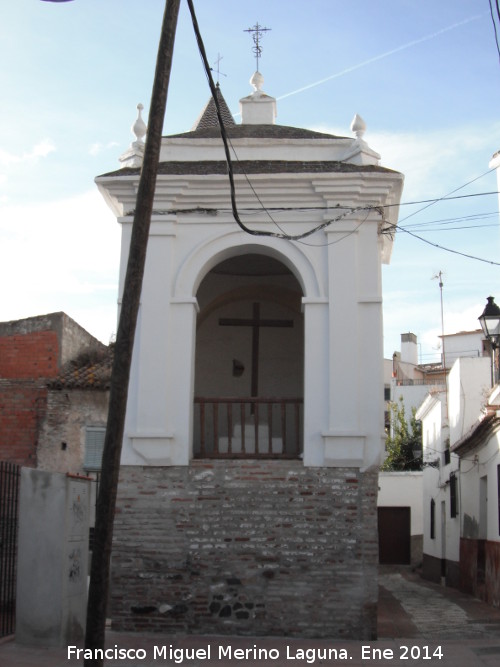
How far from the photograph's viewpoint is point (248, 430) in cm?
1196

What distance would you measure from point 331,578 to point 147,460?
2560 millimetres

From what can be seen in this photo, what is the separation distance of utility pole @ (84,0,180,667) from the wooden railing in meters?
4.08

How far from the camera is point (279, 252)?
434 inches

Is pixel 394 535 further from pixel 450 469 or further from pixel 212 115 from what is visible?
pixel 212 115

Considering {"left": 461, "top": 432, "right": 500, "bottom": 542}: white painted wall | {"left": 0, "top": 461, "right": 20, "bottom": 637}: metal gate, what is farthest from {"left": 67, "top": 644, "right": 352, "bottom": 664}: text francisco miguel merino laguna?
{"left": 461, "top": 432, "right": 500, "bottom": 542}: white painted wall

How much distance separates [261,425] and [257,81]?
542cm

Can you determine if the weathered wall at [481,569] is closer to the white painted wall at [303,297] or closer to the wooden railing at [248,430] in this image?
the wooden railing at [248,430]

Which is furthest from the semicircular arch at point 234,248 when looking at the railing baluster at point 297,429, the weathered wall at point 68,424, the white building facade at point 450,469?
the white building facade at point 450,469

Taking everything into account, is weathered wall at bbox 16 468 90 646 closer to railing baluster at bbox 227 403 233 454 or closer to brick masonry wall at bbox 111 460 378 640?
brick masonry wall at bbox 111 460 378 640

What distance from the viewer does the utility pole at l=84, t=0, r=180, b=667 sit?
257 inches

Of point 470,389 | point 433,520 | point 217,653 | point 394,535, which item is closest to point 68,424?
point 217,653

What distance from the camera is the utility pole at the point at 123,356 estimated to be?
6535 millimetres

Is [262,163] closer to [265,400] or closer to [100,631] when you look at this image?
[265,400]

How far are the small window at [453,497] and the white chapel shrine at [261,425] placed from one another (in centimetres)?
898
